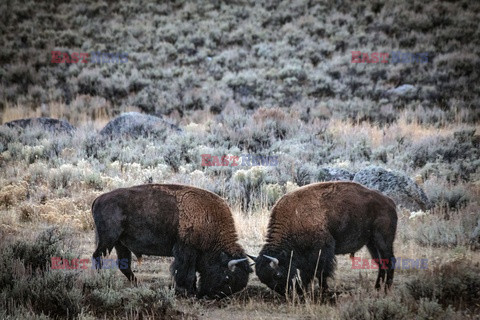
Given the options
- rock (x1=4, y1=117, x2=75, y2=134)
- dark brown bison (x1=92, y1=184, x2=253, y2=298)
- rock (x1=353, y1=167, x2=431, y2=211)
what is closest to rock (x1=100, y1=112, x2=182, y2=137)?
rock (x1=4, y1=117, x2=75, y2=134)

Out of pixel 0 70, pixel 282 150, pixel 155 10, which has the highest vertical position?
pixel 155 10

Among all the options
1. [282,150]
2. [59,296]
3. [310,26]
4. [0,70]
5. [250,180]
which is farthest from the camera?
[310,26]

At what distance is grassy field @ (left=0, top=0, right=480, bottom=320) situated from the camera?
5.88 meters

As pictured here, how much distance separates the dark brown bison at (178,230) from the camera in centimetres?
641

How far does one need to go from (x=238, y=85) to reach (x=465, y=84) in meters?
10.0

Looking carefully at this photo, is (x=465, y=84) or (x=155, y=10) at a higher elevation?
(x=155, y=10)

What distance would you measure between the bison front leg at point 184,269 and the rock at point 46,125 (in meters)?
11.4

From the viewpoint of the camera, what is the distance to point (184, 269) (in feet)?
21.0

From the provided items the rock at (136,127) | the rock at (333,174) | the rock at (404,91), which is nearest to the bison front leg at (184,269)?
the rock at (333,174)

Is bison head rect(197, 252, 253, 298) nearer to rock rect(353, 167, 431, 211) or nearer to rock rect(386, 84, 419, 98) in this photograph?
rock rect(353, 167, 431, 211)

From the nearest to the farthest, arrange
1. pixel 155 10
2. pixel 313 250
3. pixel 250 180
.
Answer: pixel 313 250 → pixel 250 180 → pixel 155 10

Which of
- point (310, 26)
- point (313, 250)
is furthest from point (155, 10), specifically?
point (313, 250)

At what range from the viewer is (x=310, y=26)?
29.6 metres

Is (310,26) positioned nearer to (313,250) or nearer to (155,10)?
(155,10)
